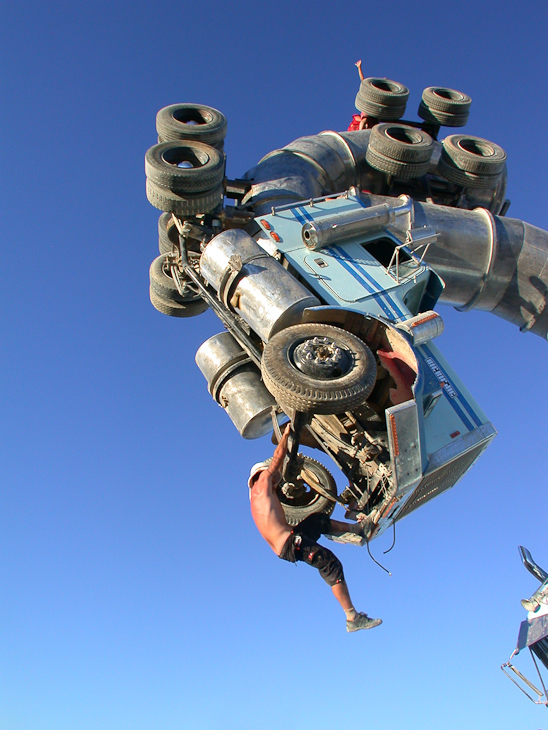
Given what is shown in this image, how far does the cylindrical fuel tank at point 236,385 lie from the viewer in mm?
9656

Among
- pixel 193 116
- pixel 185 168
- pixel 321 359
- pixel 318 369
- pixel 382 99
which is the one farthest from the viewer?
pixel 382 99

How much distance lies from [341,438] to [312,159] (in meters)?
7.30

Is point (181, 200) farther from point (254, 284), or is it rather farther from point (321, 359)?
point (321, 359)

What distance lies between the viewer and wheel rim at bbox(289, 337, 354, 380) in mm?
6934

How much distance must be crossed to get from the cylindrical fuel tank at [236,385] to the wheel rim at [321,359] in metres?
2.58

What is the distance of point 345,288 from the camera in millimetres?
8594

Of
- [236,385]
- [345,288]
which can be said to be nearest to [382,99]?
[345,288]

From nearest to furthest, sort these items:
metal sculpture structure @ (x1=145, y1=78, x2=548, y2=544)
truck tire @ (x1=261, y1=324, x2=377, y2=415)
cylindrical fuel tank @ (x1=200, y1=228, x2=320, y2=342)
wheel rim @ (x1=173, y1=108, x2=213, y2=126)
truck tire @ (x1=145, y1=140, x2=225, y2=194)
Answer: truck tire @ (x1=261, y1=324, x2=377, y2=415)
metal sculpture structure @ (x1=145, y1=78, x2=548, y2=544)
cylindrical fuel tank @ (x1=200, y1=228, x2=320, y2=342)
truck tire @ (x1=145, y1=140, x2=225, y2=194)
wheel rim @ (x1=173, y1=108, x2=213, y2=126)

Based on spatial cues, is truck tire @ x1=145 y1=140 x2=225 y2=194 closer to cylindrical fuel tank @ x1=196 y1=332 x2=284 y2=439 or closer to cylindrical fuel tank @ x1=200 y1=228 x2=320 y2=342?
cylindrical fuel tank @ x1=200 y1=228 x2=320 y2=342

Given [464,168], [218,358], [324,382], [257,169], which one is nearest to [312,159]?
[257,169]

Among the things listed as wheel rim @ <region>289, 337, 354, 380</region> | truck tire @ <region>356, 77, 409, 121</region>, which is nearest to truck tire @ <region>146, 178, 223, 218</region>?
wheel rim @ <region>289, 337, 354, 380</region>

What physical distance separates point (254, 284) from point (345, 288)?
1.34m

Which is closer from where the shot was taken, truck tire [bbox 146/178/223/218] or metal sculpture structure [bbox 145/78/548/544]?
metal sculpture structure [bbox 145/78/548/544]

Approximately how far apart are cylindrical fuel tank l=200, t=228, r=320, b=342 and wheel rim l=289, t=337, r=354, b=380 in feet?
2.38
